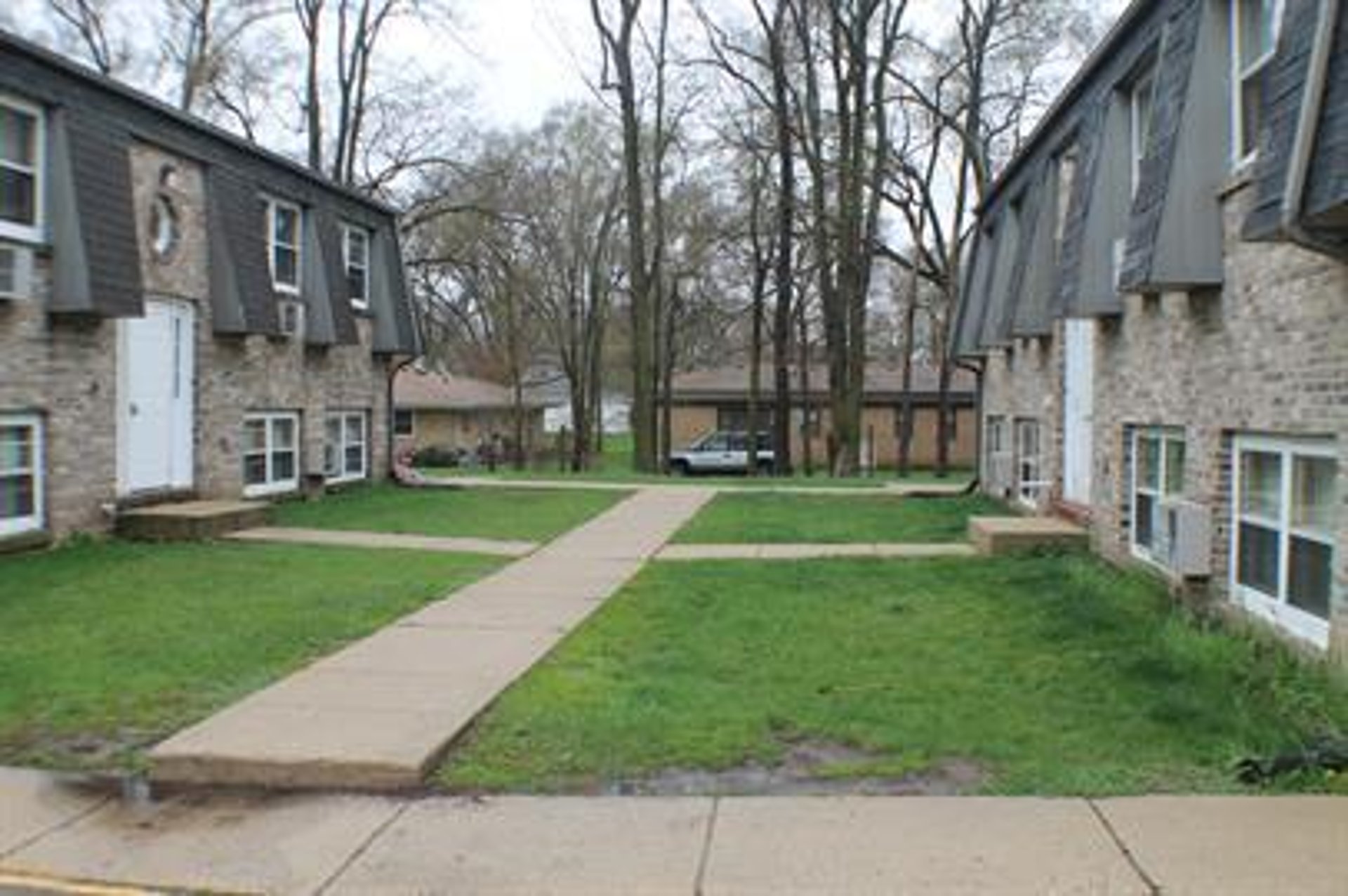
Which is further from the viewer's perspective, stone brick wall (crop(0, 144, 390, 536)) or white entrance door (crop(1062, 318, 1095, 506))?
white entrance door (crop(1062, 318, 1095, 506))

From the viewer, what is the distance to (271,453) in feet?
64.7

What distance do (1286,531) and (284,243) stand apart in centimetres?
1592

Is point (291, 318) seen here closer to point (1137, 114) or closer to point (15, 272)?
point (15, 272)

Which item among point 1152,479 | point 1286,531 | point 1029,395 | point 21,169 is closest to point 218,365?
point 21,169

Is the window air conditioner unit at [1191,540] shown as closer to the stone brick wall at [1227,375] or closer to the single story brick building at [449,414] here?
the stone brick wall at [1227,375]

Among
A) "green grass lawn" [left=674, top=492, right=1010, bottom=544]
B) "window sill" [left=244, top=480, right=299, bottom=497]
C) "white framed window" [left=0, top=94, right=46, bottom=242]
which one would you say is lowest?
"green grass lawn" [left=674, top=492, right=1010, bottom=544]

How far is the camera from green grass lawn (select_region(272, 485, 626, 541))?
17.0 m

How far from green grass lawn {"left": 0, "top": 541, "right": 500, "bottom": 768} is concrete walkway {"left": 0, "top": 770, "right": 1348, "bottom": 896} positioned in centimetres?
122

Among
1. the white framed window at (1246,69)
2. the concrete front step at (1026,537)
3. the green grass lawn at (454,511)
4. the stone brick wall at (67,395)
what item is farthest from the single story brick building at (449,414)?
the white framed window at (1246,69)

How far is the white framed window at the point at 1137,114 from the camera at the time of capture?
12.4 meters

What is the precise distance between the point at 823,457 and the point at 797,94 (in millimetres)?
16265

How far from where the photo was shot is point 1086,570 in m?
12.1

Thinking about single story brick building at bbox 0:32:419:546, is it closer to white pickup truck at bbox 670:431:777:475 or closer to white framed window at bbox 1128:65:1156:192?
white framed window at bbox 1128:65:1156:192

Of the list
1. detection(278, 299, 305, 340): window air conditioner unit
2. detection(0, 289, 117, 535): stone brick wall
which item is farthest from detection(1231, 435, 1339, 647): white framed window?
detection(278, 299, 305, 340): window air conditioner unit
